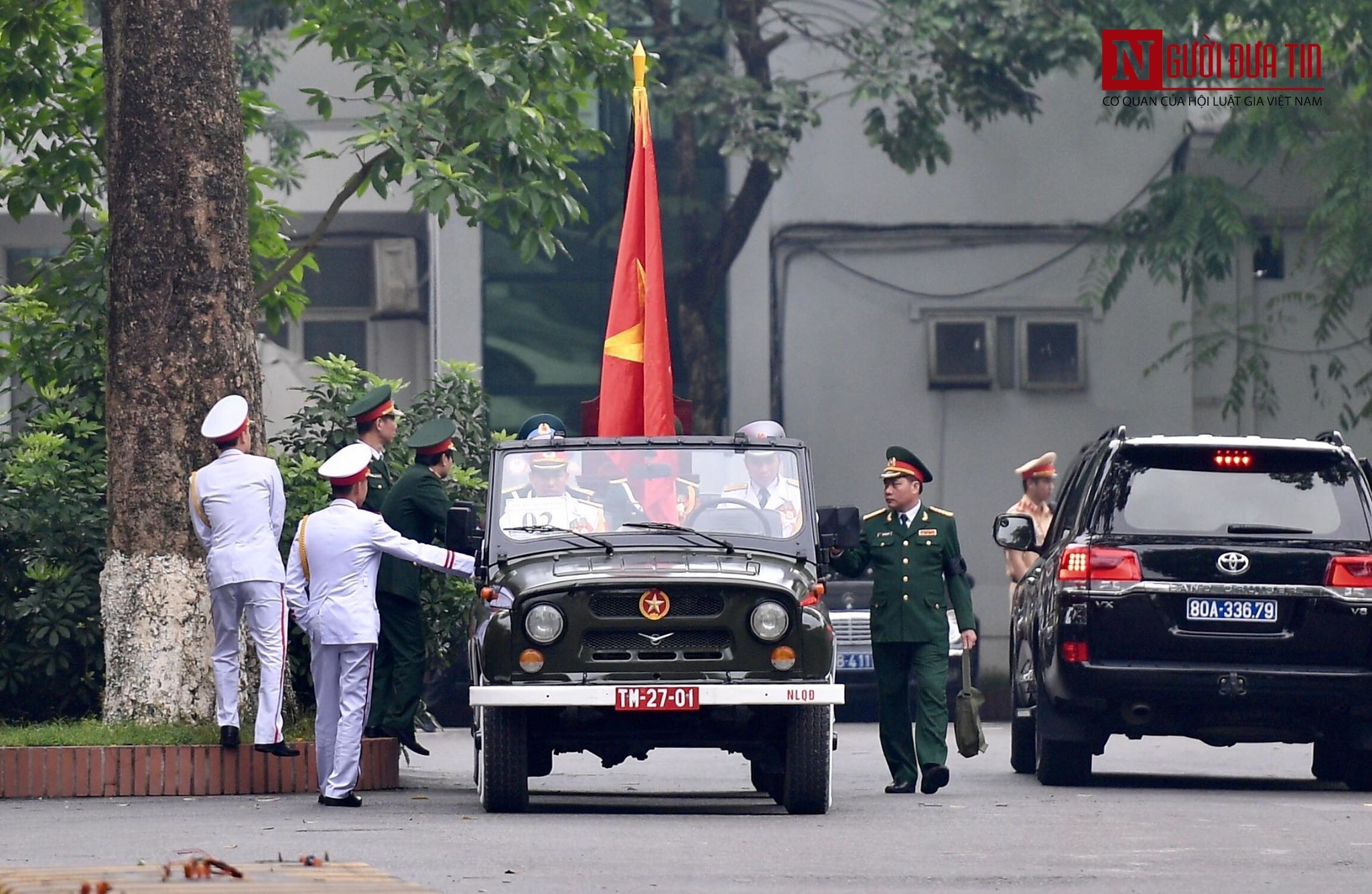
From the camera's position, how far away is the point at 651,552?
11.4m

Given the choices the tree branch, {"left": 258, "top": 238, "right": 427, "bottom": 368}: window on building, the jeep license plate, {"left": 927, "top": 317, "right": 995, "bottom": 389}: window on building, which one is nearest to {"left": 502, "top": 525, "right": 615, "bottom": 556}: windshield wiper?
the tree branch

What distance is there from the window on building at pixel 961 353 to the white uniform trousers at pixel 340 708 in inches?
615

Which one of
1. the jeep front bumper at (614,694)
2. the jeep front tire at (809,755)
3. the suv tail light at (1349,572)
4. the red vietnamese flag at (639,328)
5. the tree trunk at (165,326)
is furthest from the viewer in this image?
the red vietnamese flag at (639,328)

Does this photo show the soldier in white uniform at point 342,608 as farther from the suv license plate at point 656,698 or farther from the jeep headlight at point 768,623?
the jeep headlight at point 768,623

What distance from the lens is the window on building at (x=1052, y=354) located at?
2680 cm

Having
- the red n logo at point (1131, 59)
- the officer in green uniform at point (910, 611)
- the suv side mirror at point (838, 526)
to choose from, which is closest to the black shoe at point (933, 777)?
the officer in green uniform at point (910, 611)

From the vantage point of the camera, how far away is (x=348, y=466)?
11.8 m

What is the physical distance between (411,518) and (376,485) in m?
0.48

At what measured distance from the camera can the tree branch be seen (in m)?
15.2

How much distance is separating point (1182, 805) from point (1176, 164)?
15.3m

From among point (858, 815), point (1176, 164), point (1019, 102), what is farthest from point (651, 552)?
point (1176, 164)

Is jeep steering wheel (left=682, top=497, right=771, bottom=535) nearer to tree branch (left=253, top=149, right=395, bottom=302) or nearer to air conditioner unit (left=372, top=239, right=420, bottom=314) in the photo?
tree branch (left=253, top=149, right=395, bottom=302)

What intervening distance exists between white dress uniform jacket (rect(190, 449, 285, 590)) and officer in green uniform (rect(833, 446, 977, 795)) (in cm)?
280

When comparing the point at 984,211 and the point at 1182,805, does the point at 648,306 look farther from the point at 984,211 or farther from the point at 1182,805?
the point at 984,211
